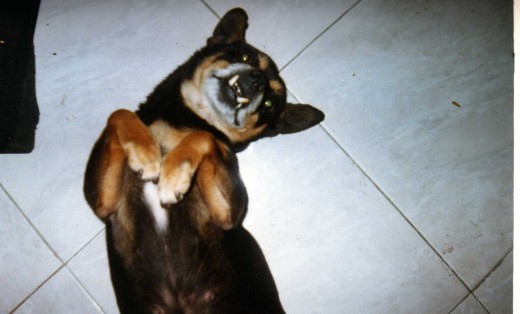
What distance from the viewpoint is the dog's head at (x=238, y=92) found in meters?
1.86

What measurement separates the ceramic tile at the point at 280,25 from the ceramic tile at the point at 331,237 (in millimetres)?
611

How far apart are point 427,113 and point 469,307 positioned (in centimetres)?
135

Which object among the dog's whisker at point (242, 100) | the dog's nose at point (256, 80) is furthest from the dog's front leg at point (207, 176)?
the dog's nose at point (256, 80)

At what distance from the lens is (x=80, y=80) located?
93.3 inches

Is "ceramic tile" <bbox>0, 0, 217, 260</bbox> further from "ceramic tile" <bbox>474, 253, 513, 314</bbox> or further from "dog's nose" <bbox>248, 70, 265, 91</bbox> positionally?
"ceramic tile" <bbox>474, 253, 513, 314</bbox>

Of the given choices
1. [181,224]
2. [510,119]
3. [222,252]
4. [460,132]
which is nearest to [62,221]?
[181,224]

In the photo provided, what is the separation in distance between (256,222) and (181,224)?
2.32 ft

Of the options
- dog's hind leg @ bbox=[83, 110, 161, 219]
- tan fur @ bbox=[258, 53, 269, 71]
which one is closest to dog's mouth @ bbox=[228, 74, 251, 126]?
tan fur @ bbox=[258, 53, 269, 71]

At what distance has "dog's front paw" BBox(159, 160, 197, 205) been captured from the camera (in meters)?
1.59

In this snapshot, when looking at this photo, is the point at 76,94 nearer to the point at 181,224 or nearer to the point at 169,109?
the point at 169,109

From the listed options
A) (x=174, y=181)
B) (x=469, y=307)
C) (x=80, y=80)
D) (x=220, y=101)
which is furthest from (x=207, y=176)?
(x=469, y=307)

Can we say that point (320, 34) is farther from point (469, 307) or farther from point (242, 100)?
point (469, 307)

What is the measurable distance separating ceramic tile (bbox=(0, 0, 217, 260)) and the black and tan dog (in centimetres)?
54

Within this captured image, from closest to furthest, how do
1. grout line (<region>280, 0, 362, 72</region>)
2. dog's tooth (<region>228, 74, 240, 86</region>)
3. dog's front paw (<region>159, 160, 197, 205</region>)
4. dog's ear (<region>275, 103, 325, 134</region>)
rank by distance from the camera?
dog's front paw (<region>159, 160, 197, 205</region>), dog's tooth (<region>228, 74, 240, 86</region>), dog's ear (<region>275, 103, 325, 134</region>), grout line (<region>280, 0, 362, 72</region>)
